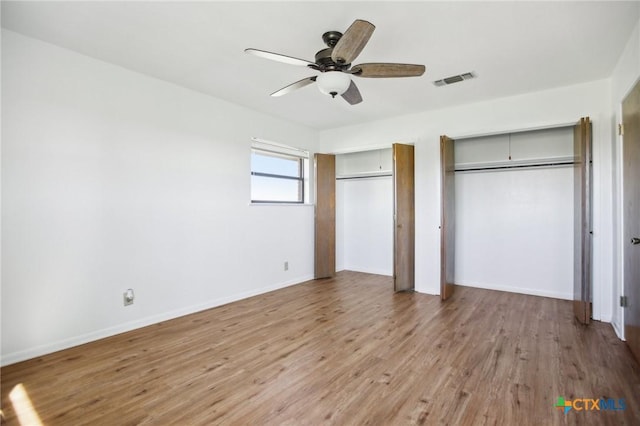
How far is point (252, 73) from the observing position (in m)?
3.18

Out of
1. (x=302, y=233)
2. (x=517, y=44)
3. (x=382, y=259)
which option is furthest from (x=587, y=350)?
(x=302, y=233)

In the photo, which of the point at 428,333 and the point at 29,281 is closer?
the point at 29,281

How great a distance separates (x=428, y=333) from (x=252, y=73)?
3.09 m

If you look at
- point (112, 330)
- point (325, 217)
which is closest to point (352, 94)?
point (325, 217)

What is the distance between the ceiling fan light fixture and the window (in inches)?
87.6

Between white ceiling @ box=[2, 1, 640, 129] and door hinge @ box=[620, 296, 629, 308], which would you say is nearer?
white ceiling @ box=[2, 1, 640, 129]

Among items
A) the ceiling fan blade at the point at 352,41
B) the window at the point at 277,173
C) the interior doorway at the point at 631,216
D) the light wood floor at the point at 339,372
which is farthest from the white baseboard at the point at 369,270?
the ceiling fan blade at the point at 352,41

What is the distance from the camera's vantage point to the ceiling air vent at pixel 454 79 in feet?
10.6

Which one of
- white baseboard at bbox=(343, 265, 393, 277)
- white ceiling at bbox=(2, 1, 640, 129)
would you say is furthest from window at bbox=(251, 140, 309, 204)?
white baseboard at bbox=(343, 265, 393, 277)

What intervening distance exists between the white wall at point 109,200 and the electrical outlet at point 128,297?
44mm

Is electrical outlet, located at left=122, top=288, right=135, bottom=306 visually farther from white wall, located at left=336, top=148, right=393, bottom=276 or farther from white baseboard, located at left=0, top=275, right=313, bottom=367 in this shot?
white wall, located at left=336, top=148, right=393, bottom=276

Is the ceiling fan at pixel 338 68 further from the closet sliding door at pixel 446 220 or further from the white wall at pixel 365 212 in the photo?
the white wall at pixel 365 212

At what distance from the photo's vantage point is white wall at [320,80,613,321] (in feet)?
10.9

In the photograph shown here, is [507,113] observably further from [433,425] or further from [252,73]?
[433,425]
